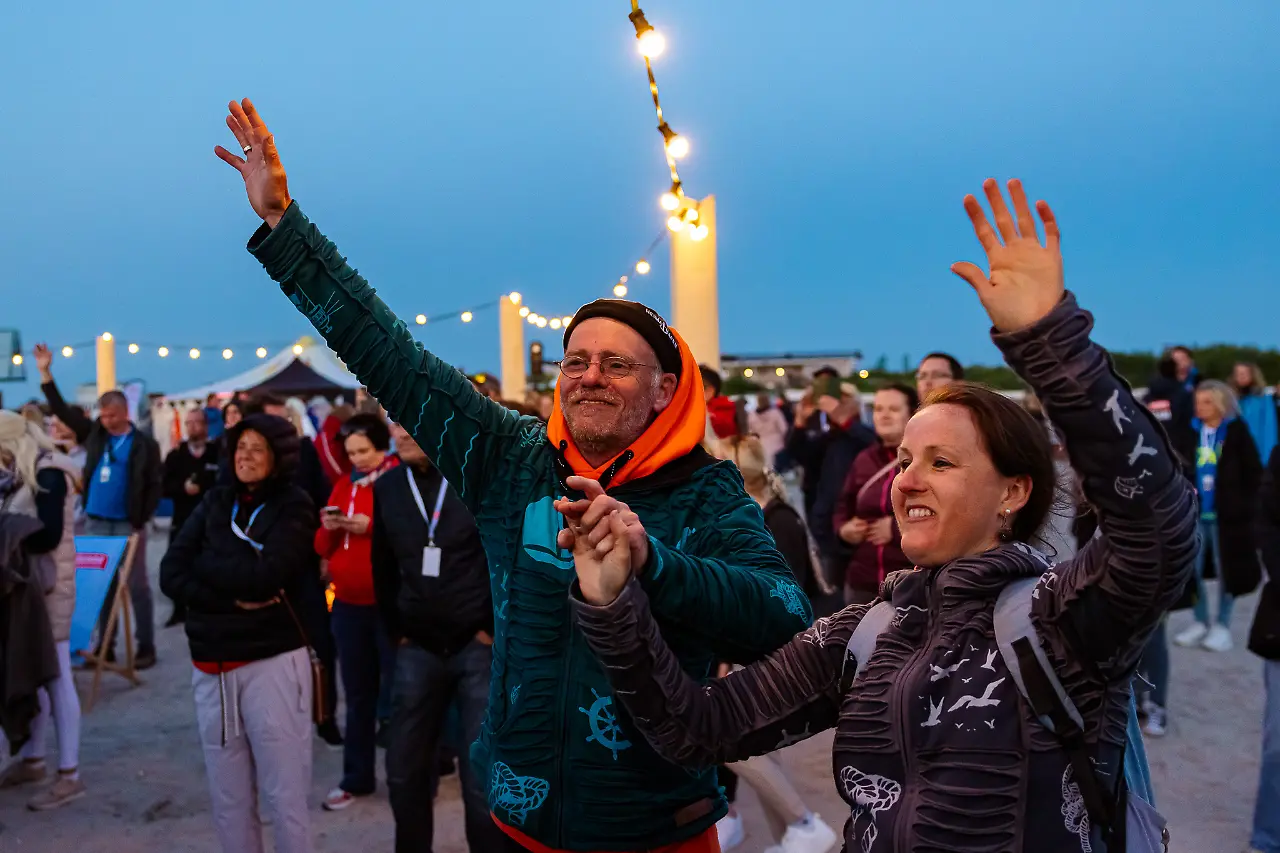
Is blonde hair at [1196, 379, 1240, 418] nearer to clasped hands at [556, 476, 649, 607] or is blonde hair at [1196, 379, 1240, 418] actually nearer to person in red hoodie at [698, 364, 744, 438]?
person in red hoodie at [698, 364, 744, 438]

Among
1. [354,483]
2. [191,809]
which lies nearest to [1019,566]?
[354,483]

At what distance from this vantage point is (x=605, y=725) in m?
1.96

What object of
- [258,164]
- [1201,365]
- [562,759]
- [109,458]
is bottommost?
[562,759]

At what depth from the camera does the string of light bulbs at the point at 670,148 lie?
17.3 ft

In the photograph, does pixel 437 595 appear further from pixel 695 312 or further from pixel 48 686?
pixel 695 312

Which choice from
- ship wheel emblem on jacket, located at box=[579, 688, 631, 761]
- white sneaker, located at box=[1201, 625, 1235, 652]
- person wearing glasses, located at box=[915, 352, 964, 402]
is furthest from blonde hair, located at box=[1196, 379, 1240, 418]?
ship wheel emblem on jacket, located at box=[579, 688, 631, 761]

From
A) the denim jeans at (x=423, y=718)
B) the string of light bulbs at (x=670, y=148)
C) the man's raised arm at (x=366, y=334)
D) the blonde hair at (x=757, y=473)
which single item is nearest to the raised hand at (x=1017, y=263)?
the man's raised arm at (x=366, y=334)

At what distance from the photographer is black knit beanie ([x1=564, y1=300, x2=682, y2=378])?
2.12m

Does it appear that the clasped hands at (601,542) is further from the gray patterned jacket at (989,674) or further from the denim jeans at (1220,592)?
the denim jeans at (1220,592)

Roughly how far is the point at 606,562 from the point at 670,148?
5873mm

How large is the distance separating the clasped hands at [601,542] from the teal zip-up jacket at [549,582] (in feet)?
0.77

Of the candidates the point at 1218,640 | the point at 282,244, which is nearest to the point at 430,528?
the point at 282,244

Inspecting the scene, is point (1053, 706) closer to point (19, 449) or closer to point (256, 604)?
→ point (256, 604)

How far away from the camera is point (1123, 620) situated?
140 centimetres
